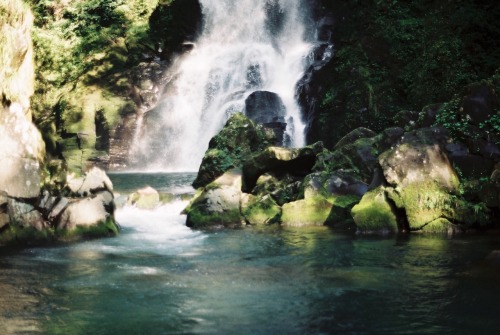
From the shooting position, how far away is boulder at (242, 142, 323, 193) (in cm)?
1424

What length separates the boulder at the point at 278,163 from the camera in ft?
46.7

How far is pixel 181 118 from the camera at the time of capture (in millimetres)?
27250

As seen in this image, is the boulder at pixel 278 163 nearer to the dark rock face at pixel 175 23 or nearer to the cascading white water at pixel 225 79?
the cascading white water at pixel 225 79

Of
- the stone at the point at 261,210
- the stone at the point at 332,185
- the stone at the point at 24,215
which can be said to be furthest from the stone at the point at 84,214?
the stone at the point at 332,185

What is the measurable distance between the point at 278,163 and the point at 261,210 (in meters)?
2.14

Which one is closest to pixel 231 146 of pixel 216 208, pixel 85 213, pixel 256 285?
pixel 216 208

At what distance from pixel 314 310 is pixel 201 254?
3682 millimetres

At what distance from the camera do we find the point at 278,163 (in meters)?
14.3

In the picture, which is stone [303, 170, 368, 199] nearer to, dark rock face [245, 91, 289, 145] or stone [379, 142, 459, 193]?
stone [379, 142, 459, 193]

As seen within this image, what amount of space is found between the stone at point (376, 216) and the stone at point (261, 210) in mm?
2176

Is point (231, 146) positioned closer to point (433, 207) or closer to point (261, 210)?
point (261, 210)

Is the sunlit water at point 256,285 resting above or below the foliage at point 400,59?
below

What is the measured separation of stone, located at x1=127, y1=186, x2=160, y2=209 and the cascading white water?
9391mm

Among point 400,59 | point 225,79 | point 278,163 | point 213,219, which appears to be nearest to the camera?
point 213,219
